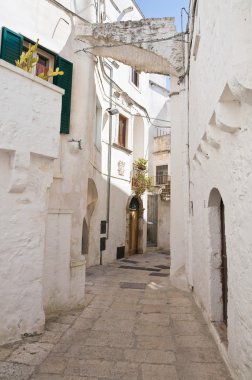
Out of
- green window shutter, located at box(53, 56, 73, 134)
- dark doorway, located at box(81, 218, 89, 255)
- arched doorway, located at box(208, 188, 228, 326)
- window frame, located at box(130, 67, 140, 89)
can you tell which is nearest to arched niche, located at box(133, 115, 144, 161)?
window frame, located at box(130, 67, 140, 89)

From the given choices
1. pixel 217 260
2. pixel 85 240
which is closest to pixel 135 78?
pixel 85 240

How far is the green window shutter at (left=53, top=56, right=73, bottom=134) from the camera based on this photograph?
20.5 feet

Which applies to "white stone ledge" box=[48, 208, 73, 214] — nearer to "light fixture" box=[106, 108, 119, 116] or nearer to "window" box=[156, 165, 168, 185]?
"light fixture" box=[106, 108, 119, 116]

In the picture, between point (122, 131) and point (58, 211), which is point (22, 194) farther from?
Answer: point (122, 131)

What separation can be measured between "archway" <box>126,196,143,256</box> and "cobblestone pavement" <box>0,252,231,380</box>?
695 centimetres

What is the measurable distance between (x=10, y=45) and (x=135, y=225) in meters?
10.1

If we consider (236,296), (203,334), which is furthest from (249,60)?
(203,334)

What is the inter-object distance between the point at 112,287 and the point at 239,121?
579cm

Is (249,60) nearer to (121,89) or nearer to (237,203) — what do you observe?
(237,203)

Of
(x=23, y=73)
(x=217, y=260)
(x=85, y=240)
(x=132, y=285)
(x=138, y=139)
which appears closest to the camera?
(x=23, y=73)

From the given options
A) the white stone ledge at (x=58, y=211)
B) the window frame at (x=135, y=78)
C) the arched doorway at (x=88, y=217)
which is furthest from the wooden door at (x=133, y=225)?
the white stone ledge at (x=58, y=211)

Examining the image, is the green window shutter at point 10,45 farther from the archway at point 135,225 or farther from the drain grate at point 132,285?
the archway at point 135,225

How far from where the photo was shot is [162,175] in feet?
60.6

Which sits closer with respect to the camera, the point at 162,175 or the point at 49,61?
the point at 49,61
